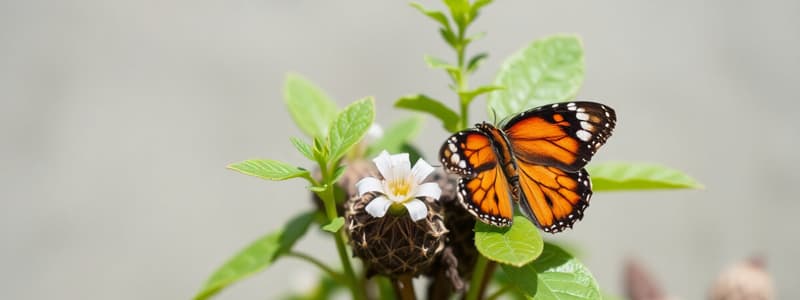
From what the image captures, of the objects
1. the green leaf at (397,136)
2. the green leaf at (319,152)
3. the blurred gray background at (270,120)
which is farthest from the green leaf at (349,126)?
the blurred gray background at (270,120)

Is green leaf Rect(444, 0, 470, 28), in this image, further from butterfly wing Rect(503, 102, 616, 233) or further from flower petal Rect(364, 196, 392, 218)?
flower petal Rect(364, 196, 392, 218)

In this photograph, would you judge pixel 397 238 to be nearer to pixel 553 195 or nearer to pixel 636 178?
pixel 553 195

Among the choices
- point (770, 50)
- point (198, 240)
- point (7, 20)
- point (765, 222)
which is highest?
point (7, 20)

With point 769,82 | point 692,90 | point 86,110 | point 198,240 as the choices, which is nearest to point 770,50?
point 769,82

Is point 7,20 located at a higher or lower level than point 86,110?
higher

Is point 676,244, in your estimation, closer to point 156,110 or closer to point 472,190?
point 156,110

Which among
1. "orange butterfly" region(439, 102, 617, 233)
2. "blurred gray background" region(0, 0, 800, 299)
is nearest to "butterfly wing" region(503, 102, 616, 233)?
"orange butterfly" region(439, 102, 617, 233)

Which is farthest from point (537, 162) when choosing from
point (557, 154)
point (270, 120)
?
point (270, 120)
